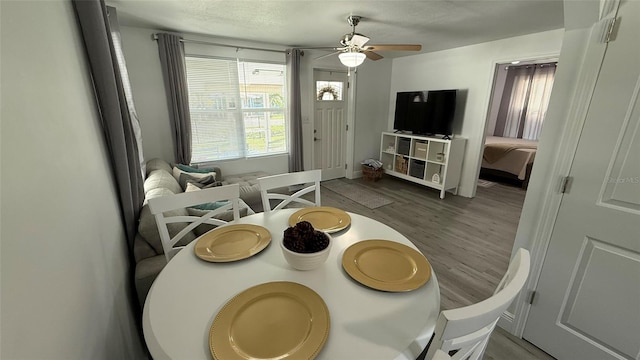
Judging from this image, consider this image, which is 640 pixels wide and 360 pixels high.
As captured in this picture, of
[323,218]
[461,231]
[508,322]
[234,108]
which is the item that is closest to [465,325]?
[323,218]

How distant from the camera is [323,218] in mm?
1494

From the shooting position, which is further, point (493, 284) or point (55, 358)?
point (493, 284)

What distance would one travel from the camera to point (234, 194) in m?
1.63

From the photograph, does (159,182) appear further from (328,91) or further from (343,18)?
(328,91)

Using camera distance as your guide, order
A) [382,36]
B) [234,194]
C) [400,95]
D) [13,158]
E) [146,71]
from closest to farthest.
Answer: [13,158], [234,194], [146,71], [382,36], [400,95]

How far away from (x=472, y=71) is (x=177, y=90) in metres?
4.22

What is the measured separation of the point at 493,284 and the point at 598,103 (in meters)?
1.59

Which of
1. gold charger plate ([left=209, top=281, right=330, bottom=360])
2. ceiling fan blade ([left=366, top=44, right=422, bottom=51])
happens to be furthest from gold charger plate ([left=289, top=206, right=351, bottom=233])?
ceiling fan blade ([left=366, top=44, right=422, bottom=51])

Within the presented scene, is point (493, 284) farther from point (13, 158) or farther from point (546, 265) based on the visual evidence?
point (13, 158)

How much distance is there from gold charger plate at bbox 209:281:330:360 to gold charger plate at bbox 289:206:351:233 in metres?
0.51

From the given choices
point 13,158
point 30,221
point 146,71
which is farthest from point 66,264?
point 146,71

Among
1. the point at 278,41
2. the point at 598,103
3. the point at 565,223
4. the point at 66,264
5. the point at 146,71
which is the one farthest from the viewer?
the point at 278,41

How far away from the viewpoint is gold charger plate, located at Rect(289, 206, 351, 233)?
4.60 ft

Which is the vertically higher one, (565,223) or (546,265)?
(565,223)
